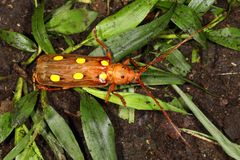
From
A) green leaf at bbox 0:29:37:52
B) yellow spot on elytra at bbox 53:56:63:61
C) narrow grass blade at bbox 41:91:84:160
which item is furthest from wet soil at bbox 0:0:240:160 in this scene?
yellow spot on elytra at bbox 53:56:63:61

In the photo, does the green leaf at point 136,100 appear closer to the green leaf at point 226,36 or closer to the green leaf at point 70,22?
the green leaf at point 70,22

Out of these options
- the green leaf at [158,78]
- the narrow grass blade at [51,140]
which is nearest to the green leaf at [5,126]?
the narrow grass blade at [51,140]

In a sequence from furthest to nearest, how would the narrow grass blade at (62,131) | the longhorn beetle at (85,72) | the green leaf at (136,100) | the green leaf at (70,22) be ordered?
1. the green leaf at (70,22)
2. the green leaf at (136,100)
3. the longhorn beetle at (85,72)
4. the narrow grass blade at (62,131)

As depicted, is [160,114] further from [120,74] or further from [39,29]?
[39,29]

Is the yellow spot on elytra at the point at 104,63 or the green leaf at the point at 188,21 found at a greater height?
the green leaf at the point at 188,21

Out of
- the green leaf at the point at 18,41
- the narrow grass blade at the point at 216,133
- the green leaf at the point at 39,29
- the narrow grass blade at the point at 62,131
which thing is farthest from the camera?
the green leaf at the point at 18,41

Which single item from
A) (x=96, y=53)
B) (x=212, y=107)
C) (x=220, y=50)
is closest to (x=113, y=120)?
(x=96, y=53)

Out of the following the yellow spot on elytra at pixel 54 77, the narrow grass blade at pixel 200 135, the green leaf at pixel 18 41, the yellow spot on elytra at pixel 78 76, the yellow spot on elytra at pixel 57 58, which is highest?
the green leaf at pixel 18 41
